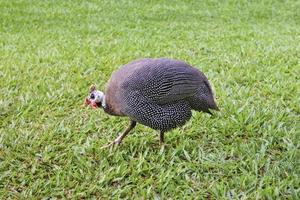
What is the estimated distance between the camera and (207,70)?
5.50 meters

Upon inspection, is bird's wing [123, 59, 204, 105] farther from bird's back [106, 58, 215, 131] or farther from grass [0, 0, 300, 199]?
grass [0, 0, 300, 199]

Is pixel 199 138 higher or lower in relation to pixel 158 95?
lower

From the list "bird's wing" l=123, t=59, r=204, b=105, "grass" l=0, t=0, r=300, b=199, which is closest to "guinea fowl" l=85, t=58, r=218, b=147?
"bird's wing" l=123, t=59, r=204, b=105

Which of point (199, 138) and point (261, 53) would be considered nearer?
point (199, 138)

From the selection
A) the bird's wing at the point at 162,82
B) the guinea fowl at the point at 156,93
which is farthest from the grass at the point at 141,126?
the bird's wing at the point at 162,82

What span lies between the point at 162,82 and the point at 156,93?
0.09m

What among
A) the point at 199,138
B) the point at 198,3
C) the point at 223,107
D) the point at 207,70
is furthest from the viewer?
the point at 198,3

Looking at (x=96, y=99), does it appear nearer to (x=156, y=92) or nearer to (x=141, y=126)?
(x=156, y=92)

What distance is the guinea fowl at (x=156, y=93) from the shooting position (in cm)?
304

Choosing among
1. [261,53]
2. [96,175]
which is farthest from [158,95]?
[261,53]

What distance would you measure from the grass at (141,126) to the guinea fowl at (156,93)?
1.28 ft

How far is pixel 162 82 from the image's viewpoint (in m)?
3.05

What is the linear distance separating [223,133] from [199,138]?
8.3 inches

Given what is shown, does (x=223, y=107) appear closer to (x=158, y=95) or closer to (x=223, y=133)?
(x=223, y=133)
